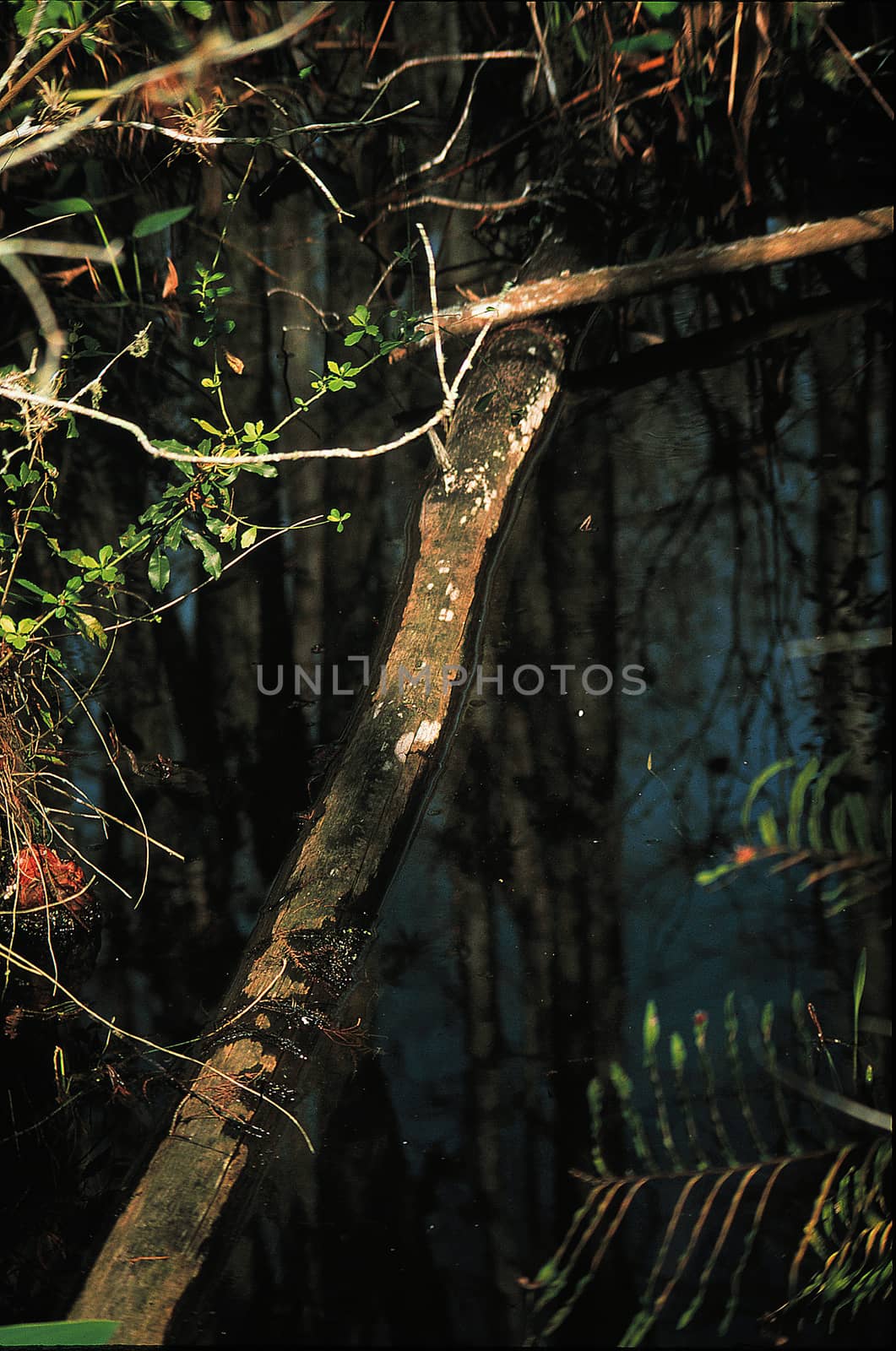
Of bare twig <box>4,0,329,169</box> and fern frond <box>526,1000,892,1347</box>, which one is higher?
bare twig <box>4,0,329,169</box>

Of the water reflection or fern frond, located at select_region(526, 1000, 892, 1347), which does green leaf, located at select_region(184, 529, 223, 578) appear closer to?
the water reflection

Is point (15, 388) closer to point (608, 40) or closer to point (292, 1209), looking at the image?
point (292, 1209)

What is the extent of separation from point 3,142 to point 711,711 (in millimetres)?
1542

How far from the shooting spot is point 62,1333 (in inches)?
48.8

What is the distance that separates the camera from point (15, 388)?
156cm

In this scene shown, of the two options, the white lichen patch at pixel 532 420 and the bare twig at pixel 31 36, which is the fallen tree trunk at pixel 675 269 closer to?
the white lichen patch at pixel 532 420

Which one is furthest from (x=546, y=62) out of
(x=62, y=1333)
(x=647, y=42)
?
(x=62, y=1333)

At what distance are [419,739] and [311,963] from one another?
0.58m

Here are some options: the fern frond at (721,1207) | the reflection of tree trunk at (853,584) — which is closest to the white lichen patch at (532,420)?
the reflection of tree trunk at (853,584)

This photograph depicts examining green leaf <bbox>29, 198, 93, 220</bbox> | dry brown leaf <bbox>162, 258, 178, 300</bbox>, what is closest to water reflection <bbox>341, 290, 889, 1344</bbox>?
green leaf <bbox>29, 198, 93, 220</bbox>

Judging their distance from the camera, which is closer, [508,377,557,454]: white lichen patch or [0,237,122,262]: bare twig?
[0,237,122,262]: bare twig

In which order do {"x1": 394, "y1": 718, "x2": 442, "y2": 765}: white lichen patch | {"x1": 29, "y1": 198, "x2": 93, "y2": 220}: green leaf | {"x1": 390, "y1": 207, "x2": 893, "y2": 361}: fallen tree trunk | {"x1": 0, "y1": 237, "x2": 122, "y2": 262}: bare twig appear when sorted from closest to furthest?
{"x1": 0, "y1": 237, "x2": 122, "y2": 262}: bare twig → {"x1": 29, "y1": 198, "x2": 93, "y2": 220}: green leaf → {"x1": 394, "y1": 718, "x2": 442, "y2": 765}: white lichen patch → {"x1": 390, "y1": 207, "x2": 893, "y2": 361}: fallen tree trunk

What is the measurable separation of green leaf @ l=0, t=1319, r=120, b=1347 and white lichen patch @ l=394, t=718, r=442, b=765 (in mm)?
1127

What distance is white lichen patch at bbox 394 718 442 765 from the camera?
89.6 inches
